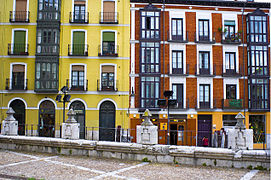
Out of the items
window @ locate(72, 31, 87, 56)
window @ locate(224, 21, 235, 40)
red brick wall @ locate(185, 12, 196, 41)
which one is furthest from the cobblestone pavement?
window @ locate(224, 21, 235, 40)

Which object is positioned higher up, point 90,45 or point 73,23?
point 73,23

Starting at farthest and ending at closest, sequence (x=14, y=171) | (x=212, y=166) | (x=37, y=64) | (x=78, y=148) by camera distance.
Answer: (x=37, y=64) → (x=78, y=148) → (x=212, y=166) → (x=14, y=171)

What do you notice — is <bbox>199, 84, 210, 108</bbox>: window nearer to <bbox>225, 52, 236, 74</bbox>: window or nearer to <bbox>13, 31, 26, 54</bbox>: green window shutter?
<bbox>225, 52, 236, 74</bbox>: window

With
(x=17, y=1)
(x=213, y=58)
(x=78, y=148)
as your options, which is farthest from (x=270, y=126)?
(x=17, y=1)

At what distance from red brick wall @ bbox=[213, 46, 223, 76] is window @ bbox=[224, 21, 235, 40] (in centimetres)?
135

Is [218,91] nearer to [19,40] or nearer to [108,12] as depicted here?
[108,12]

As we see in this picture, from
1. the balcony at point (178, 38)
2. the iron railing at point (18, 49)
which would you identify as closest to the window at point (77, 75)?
the iron railing at point (18, 49)

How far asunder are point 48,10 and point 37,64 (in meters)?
5.16

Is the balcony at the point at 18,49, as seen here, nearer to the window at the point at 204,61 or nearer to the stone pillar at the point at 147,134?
the window at the point at 204,61

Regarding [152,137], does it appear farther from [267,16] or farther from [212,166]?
[267,16]

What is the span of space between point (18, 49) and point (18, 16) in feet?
10.4

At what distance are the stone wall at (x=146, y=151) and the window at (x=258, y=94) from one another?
15068 millimetres

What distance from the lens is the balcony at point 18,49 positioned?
23.9 m

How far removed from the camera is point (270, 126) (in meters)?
23.9
